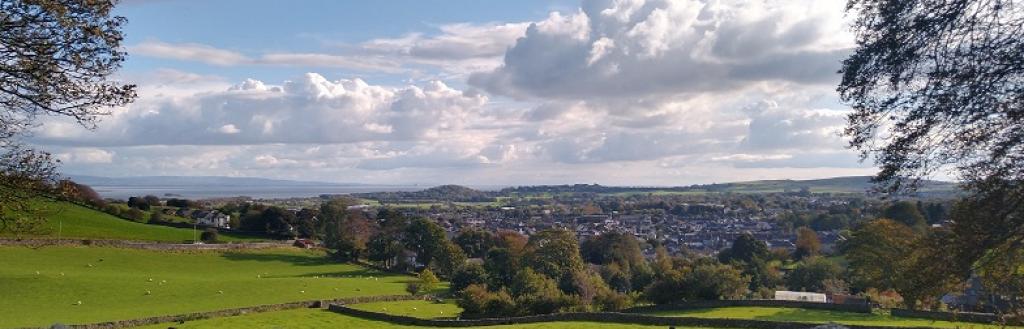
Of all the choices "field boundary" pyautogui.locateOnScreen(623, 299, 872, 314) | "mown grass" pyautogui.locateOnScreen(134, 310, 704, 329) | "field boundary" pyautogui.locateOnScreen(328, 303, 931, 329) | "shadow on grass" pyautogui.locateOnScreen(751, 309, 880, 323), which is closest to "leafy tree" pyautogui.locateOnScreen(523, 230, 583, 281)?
"field boundary" pyautogui.locateOnScreen(623, 299, 872, 314)

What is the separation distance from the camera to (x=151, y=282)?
5016cm

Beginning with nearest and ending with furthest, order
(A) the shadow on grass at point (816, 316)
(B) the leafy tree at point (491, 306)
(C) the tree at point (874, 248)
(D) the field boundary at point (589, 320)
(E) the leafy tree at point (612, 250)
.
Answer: (D) the field boundary at point (589, 320) → (A) the shadow on grass at point (816, 316) → (C) the tree at point (874, 248) → (B) the leafy tree at point (491, 306) → (E) the leafy tree at point (612, 250)

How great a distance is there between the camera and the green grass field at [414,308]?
44469mm

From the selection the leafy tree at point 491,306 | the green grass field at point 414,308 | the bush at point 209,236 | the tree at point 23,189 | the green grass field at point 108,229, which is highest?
the tree at point 23,189

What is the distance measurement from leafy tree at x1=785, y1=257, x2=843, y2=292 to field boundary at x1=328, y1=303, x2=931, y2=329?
30835 mm

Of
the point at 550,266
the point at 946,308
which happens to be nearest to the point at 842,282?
the point at 946,308

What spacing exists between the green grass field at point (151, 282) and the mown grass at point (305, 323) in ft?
12.0

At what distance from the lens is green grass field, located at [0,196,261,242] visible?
216ft

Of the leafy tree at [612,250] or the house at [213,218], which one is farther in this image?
the house at [213,218]

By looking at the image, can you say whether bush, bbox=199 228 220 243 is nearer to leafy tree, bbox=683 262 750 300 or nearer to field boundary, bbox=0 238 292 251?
field boundary, bbox=0 238 292 251

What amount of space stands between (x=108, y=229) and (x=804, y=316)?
6241cm

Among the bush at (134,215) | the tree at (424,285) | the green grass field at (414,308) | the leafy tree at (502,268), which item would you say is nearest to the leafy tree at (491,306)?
the green grass field at (414,308)

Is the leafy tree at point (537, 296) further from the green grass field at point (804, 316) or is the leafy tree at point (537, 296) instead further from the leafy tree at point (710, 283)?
the leafy tree at point (710, 283)

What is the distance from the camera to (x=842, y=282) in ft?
198
